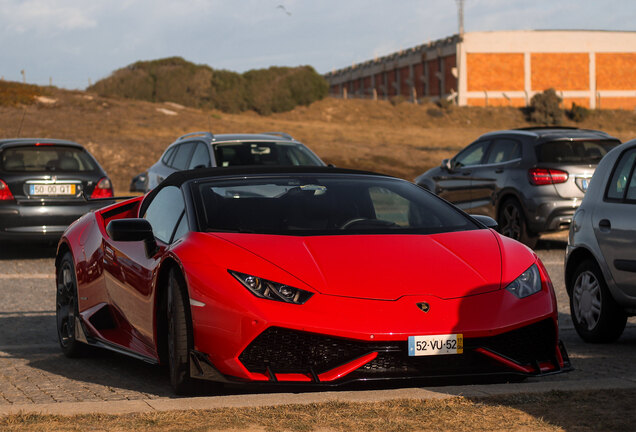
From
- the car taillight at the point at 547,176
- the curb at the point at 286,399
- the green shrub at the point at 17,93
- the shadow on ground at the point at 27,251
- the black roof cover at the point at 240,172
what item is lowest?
the shadow on ground at the point at 27,251

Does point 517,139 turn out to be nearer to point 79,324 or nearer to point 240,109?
point 79,324

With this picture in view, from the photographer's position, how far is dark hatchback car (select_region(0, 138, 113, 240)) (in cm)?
1526

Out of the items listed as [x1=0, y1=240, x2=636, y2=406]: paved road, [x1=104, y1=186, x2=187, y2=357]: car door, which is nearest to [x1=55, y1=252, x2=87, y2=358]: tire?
[x1=0, y1=240, x2=636, y2=406]: paved road

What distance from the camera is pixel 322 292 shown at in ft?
18.3

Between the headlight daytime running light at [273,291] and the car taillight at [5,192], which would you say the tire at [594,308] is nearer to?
the headlight daytime running light at [273,291]

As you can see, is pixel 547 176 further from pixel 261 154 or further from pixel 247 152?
Answer: pixel 247 152

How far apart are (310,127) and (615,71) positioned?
37.2 metres

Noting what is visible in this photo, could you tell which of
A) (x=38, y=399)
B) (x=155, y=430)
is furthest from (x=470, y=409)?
(x=38, y=399)

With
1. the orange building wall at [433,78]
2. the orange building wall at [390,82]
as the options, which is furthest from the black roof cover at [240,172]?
the orange building wall at [390,82]

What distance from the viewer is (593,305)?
859 centimetres

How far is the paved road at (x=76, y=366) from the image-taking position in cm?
645

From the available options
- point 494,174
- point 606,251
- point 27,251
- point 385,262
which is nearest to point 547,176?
point 494,174

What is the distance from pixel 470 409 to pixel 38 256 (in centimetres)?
1196

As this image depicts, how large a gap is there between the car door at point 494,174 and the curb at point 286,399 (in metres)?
10.4
